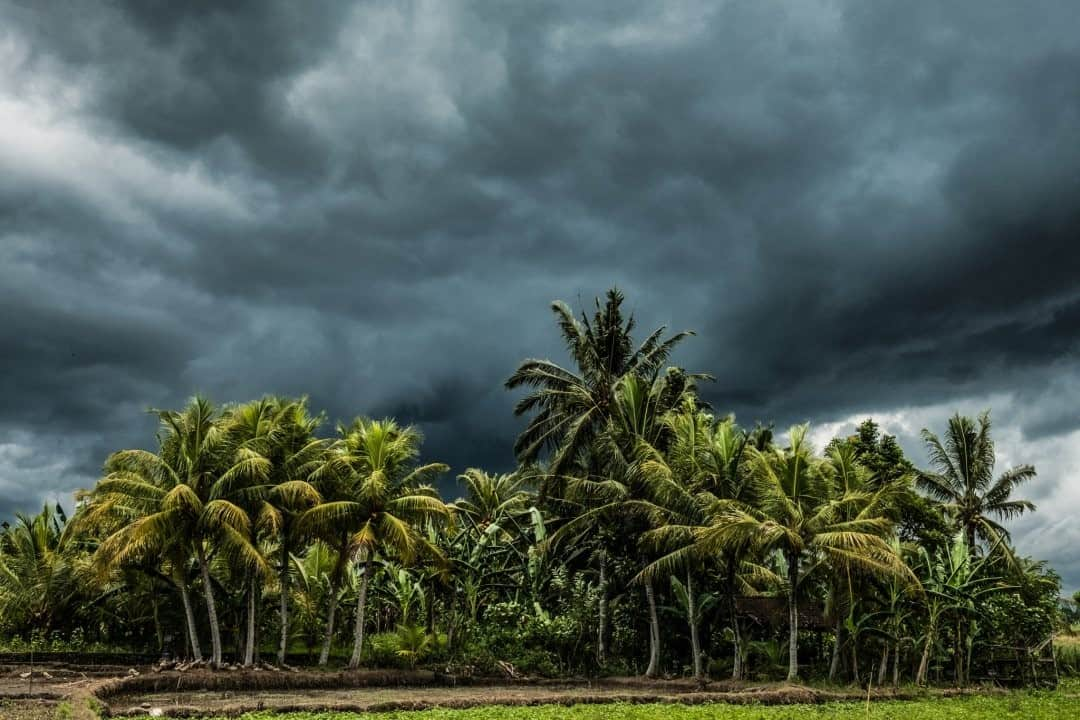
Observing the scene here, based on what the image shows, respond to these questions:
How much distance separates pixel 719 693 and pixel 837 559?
14.1ft

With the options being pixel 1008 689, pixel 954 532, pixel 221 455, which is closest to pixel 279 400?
pixel 221 455

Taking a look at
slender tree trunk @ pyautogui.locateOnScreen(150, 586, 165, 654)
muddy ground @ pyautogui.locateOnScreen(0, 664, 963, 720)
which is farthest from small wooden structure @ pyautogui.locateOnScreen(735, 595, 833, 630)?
slender tree trunk @ pyautogui.locateOnScreen(150, 586, 165, 654)

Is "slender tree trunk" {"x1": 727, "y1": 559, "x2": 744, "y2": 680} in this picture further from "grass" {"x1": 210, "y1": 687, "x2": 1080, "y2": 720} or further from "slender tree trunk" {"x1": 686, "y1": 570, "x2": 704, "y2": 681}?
"grass" {"x1": 210, "y1": 687, "x2": 1080, "y2": 720}

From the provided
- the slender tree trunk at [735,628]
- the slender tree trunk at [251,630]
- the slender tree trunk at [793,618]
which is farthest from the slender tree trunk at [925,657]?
the slender tree trunk at [251,630]

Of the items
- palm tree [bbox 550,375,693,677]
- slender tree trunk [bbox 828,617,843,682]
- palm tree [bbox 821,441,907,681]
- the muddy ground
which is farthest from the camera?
palm tree [bbox 550,375,693,677]

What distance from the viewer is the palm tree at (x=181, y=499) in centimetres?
2175

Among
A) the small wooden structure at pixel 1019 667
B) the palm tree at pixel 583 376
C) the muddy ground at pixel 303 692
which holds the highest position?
the palm tree at pixel 583 376

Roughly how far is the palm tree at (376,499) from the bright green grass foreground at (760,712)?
7571mm

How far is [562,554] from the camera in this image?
2945 centimetres

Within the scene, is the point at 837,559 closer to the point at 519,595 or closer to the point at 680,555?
the point at 680,555

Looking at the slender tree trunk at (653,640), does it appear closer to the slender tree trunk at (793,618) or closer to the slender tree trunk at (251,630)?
the slender tree trunk at (793,618)

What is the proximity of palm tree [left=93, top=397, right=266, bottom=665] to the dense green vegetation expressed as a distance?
71 mm

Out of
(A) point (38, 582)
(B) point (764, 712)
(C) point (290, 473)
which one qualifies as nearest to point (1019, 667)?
(B) point (764, 712)

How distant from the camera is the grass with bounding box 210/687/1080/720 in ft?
52.2
